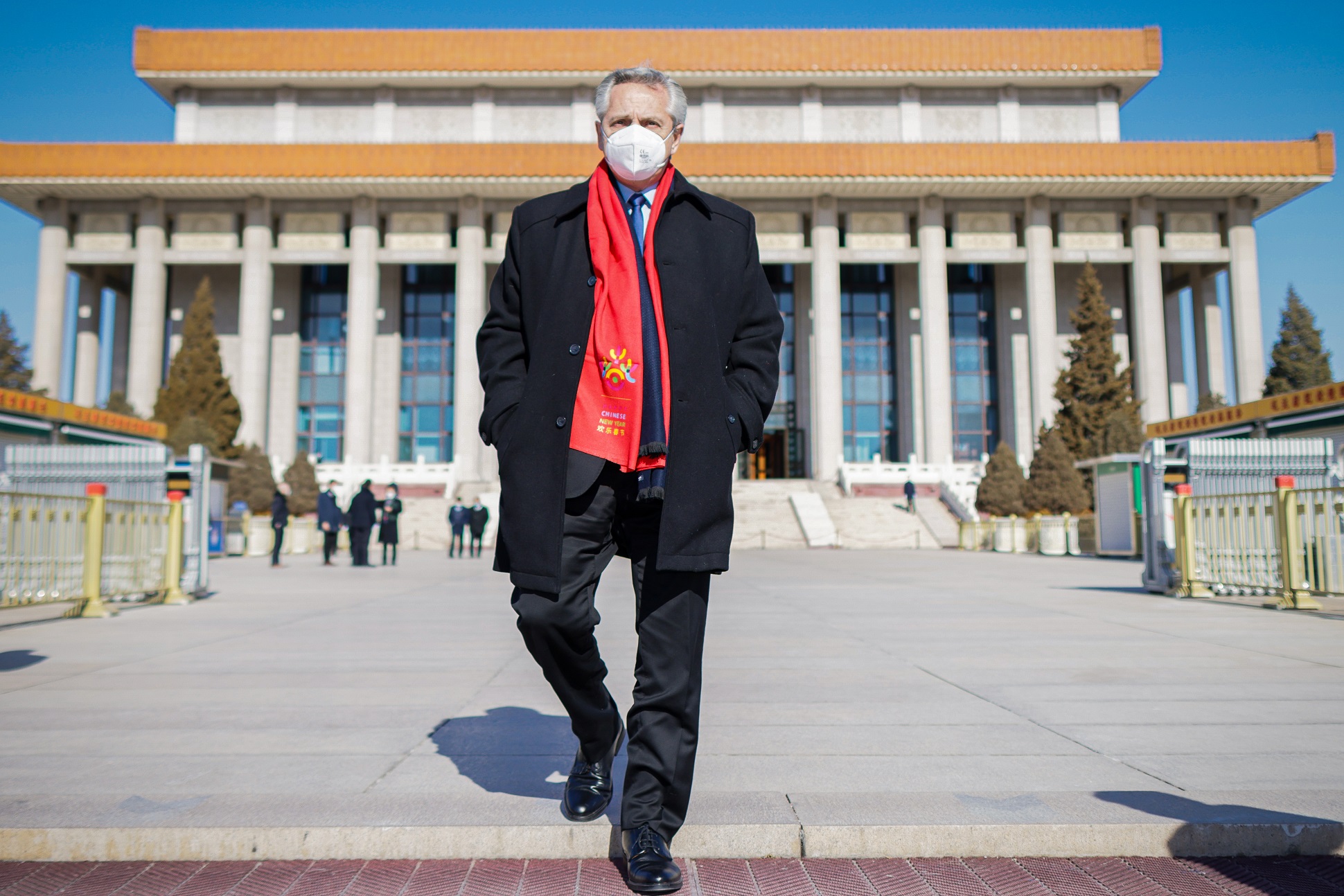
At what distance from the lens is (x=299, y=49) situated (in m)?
52.4

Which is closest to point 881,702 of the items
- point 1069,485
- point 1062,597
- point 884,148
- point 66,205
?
point 1062,597

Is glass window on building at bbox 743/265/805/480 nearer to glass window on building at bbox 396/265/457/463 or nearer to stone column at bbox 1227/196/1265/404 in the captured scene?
glass window on building at bbox 396/265/457/463

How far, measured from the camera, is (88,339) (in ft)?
163

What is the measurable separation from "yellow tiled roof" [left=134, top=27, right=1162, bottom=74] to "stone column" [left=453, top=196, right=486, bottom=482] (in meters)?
9.57

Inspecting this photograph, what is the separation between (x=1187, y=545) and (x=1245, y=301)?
43.5m

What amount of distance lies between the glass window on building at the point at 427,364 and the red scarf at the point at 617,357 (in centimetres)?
5040

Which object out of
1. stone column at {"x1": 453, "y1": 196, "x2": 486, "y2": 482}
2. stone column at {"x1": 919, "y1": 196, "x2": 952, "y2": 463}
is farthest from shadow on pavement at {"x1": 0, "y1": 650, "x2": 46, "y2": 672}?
stone column at {"x1": 919, "y1": 196, "x2": 952, "y2": 463}

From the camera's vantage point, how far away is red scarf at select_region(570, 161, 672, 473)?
2619 millimetres

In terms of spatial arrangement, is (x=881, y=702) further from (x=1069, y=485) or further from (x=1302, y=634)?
(x=1069, y=485)

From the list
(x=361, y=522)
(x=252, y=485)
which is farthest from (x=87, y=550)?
(x=252, y=485)

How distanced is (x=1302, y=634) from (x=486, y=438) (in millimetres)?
7219

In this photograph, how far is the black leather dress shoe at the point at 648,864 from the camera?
236cm

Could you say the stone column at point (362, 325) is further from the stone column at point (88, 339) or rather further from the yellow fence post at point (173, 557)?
the yellow fence post at point (173, 557)

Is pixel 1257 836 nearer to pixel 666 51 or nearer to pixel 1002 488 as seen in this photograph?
pixel 1002 488
